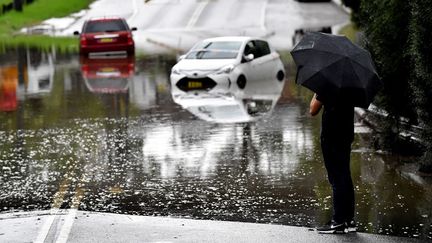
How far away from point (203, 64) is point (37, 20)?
35576mm

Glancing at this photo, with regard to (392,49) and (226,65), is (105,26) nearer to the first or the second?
(226,65)

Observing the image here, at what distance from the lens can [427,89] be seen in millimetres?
11859

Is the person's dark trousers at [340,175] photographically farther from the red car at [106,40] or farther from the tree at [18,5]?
the tree at [18,5]

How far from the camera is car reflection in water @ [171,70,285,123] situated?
18828 millimetres

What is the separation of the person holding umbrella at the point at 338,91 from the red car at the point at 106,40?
1064 inches

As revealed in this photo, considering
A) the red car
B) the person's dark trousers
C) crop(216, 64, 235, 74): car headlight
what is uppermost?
the person's dark trousers

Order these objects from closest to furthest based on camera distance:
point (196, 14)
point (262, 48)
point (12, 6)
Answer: point (262, 48)
point (196, 14)
point (12, 6)

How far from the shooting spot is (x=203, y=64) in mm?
25000

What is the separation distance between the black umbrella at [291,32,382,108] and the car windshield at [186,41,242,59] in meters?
16.5

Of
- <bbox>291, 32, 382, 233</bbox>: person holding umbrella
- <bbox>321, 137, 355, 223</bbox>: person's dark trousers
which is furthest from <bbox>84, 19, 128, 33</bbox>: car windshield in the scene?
<bbox>321, 137, 355, 223</bbox>: person's dark trousers

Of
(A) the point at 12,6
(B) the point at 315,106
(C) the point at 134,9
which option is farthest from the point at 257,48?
(A) the point at 12,6

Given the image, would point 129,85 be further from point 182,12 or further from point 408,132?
point 182,12

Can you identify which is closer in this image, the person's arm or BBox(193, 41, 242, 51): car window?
the person's arm

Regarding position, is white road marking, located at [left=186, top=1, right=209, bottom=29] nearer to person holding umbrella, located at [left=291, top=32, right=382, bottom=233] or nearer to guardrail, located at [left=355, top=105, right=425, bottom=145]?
guardrail, located at [left=355, top=105, right=425, bottom=145]
